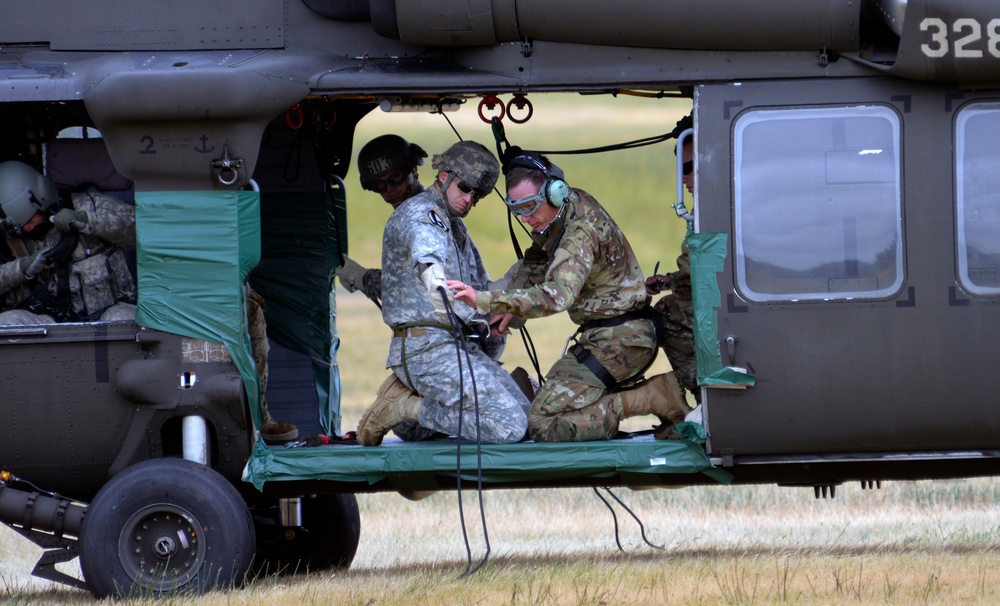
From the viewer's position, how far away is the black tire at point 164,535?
710 cm

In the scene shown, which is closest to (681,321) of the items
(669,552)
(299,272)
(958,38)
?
(669,552)

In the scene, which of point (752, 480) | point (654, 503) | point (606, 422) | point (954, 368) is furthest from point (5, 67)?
point (654, 503)

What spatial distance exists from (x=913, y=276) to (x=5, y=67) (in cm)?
483

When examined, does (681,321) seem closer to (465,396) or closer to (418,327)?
(465,396)

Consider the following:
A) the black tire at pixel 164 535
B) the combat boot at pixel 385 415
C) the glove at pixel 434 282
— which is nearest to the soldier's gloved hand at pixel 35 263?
the black tire at pixel 164 535

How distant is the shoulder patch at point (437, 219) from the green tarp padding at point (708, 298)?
4.59ft

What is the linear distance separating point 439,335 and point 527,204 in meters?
0.88

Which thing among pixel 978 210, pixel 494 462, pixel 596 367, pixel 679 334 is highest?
pixel 978 210

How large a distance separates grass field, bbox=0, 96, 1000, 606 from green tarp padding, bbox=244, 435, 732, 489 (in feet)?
1.72

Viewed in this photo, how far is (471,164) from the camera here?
7871 millimetres

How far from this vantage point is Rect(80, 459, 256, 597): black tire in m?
7.10

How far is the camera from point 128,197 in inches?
326

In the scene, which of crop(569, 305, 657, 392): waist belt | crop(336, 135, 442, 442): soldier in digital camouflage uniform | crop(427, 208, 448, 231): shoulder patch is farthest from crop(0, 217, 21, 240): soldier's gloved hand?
crop(569, 305, 657, 392): waist belt

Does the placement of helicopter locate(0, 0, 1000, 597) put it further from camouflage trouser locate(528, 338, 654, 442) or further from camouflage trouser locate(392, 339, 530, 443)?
camouflage trouser locate(528, 338, 654, 442)
